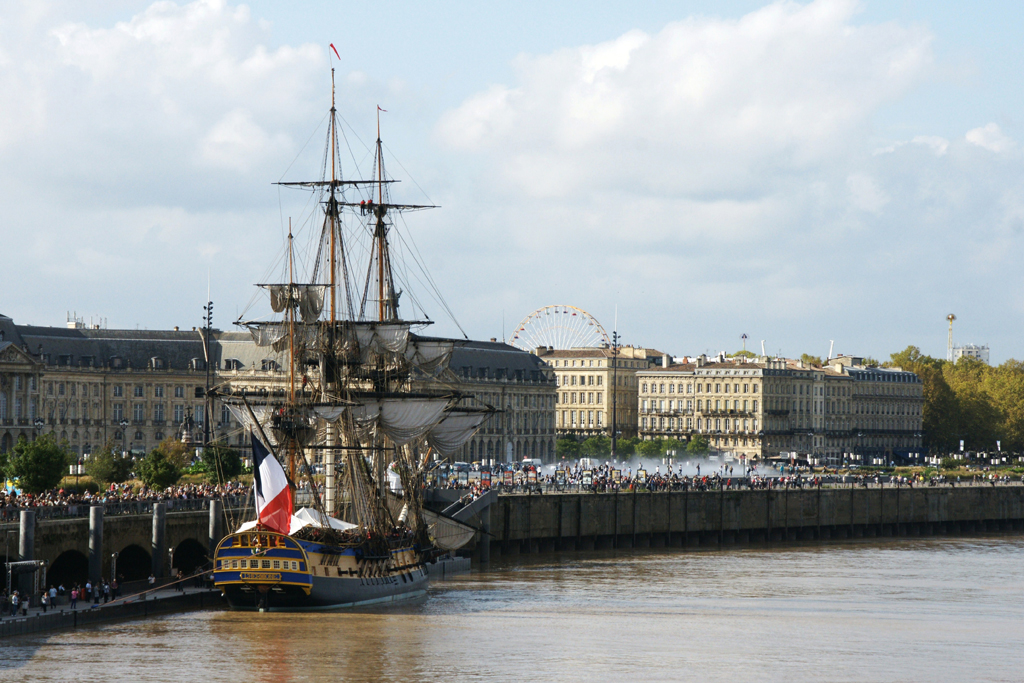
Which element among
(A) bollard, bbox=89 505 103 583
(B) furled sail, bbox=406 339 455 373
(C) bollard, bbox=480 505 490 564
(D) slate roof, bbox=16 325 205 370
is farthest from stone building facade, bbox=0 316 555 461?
(A) bollard, bbox=89 505 103 583

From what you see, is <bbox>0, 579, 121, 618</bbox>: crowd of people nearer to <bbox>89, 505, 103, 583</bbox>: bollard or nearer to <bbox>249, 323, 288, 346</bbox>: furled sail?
<bbox>89, 505, 103, 583</bbox>: bollard

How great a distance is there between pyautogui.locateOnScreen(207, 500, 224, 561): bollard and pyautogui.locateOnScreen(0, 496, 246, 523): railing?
39.8 inches

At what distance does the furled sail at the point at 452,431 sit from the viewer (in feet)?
345

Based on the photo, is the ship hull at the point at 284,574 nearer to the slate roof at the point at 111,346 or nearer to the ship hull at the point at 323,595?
the ship hull at the point at 323,595

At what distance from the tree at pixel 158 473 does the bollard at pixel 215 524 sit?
18.9m

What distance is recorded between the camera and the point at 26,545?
68500 mm

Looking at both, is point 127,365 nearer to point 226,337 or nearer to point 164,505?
point 226,337

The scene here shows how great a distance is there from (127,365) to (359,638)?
12317 centimetres

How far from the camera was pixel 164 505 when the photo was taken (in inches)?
3088

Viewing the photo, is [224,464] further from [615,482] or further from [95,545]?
[95,545]

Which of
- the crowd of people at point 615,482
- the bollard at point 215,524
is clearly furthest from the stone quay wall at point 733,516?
the bollard at point 215,524

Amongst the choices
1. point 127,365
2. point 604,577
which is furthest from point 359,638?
point 127,365

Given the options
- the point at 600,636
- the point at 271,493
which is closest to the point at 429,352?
the point at 271,493

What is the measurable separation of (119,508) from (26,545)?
991cm
